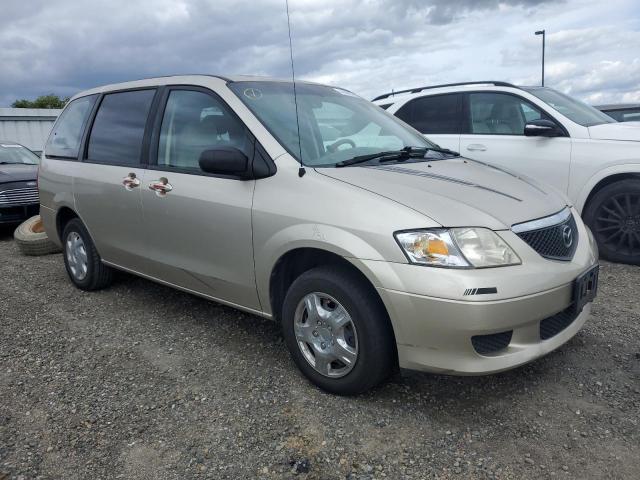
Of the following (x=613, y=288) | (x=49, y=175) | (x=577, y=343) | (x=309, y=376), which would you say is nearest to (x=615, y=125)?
(x=613, y=288)

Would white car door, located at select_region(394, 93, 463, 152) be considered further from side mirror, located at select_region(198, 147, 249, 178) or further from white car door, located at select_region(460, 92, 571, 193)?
side mirror, located at select_region(198, 147, 249, 178)

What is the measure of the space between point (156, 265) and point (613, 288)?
Answer: 11.9 ft

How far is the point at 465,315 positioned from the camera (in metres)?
2.41

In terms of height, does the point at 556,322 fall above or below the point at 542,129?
below

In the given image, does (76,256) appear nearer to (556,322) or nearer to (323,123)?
(323,123)

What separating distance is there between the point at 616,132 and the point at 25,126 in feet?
72.8

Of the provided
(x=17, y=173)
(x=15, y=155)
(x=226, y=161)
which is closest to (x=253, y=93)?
(x=226, y=161)

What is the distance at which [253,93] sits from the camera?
135 inches

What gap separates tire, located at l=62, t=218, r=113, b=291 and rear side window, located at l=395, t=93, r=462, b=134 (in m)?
3.80

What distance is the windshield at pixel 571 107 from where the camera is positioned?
5.51 metres

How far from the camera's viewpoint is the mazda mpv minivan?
2492 mm

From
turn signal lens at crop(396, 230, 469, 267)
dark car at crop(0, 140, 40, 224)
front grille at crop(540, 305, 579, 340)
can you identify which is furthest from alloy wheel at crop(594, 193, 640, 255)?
dark car at crop(0, 140, 40, 224)

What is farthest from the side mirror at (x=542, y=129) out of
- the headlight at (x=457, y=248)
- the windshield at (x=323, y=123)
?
the headlight at (x=457, y=248)

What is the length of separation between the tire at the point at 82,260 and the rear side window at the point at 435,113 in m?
3.80
